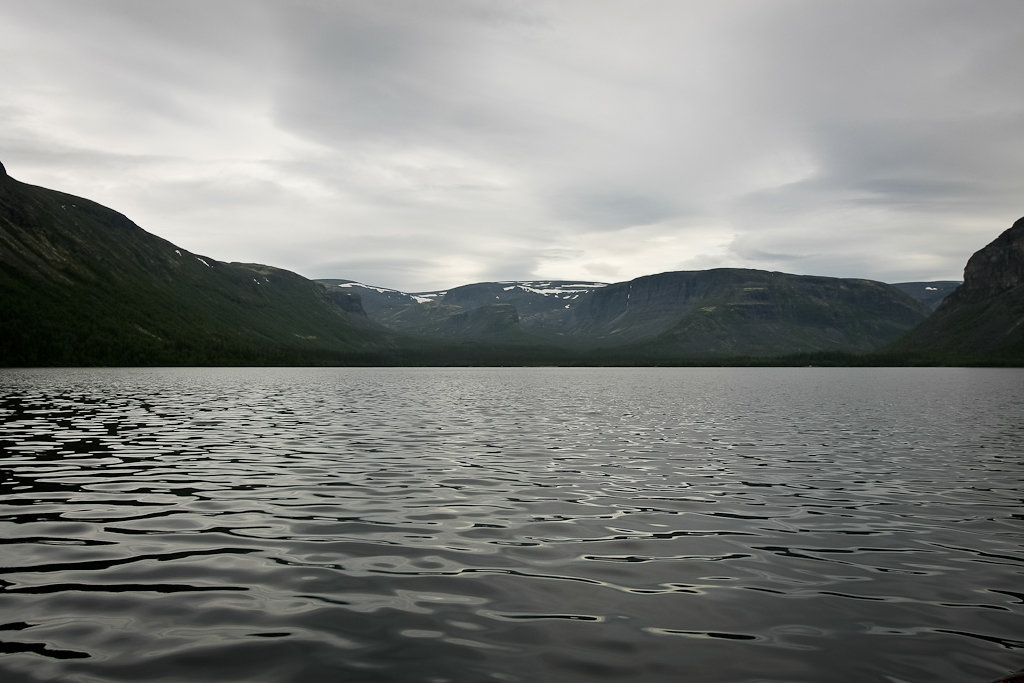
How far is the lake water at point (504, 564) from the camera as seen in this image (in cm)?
1107

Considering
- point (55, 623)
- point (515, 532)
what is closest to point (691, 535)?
point (515, 532)

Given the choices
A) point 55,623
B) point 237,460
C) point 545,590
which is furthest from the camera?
point 237,460

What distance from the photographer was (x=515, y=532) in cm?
1997

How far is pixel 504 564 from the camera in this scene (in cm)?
1653

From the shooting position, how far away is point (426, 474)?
30.0 m

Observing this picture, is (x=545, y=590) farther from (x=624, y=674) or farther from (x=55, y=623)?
(x=55, y=623)

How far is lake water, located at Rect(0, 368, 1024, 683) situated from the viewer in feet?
36.3

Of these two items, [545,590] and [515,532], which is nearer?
[545,590]

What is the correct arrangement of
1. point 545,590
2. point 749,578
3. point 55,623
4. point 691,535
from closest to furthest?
point 55,623
point 545,590
point 749,578
point 691,535

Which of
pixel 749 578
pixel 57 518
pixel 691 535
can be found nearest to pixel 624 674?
pixel 749 578

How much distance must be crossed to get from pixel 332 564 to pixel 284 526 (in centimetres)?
472

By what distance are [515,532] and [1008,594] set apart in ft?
40.7

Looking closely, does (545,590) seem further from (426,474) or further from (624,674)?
(426,474)

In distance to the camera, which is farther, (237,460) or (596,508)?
(237,460)
